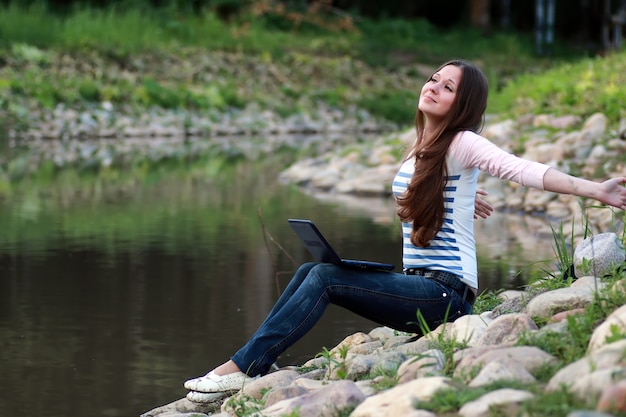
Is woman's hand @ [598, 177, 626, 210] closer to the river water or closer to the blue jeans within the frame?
the blue jeans

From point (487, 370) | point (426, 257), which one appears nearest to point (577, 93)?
point (426, 257)

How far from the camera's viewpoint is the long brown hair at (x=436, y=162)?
4.84 m

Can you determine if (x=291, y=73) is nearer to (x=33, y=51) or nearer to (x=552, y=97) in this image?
(x=33, y=51)

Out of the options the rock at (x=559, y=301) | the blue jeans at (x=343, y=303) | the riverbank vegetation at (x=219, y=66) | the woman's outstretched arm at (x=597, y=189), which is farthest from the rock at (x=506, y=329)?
the riverbank vegetation at (x=219, y=66)

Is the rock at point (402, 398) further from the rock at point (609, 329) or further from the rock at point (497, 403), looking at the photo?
the rock at point (609, 329)

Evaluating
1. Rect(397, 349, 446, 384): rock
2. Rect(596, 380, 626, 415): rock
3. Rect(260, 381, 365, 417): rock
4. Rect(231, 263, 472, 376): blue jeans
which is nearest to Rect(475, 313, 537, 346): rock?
Rect(397, 349, 446, 384): rock

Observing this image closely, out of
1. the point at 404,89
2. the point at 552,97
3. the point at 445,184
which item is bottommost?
the point at 404,89

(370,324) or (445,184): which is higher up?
(445,184)

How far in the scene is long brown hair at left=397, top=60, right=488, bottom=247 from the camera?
4.84 metres

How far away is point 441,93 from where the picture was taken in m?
4.98

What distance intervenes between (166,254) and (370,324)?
8.69ft

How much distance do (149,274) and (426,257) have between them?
3580 mm

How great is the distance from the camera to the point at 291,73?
92.2 ft

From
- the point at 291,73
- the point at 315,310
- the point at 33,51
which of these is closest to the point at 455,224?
the point at 315,310
